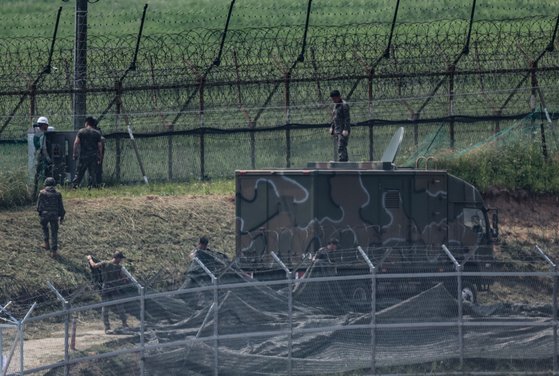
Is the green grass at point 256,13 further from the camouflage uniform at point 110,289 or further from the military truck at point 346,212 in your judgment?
the camouflage uniform at point 110,289

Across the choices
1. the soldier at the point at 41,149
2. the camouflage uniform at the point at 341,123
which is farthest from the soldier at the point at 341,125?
the soldier at the point at 41,149

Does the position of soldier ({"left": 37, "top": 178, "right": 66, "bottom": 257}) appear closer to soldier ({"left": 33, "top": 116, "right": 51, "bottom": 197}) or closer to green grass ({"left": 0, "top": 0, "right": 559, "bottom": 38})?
soldier ({"left": 33, "top": 116, "right": 51, "bottom": 197})

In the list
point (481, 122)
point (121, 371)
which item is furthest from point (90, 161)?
point (121, 371)

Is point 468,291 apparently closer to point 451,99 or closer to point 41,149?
point 451,99

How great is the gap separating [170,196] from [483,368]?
8359 millimetres

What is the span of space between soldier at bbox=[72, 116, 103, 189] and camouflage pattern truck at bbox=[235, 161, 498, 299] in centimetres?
424

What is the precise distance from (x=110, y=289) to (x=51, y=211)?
605 centimetres

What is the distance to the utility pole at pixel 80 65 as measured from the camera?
2278 cm

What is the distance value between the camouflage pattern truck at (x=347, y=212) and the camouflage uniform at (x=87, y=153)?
4237 mm

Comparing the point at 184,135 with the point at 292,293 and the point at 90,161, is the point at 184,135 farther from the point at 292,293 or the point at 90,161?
the point at 292,293

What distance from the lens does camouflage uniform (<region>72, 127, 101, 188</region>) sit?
21.3 metres

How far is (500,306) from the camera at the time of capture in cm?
1502

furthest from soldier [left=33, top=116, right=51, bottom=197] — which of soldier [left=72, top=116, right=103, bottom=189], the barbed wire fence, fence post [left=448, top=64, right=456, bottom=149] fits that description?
fence post [left=448, top=64, right=456, bottom=149]

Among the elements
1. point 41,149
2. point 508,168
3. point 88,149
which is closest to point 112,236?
point 88,149
